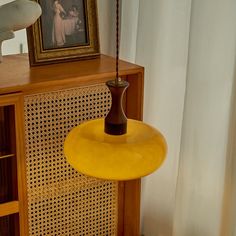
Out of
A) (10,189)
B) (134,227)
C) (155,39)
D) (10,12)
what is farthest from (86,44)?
(134,227)

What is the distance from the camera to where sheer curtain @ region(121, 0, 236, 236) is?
1.76m

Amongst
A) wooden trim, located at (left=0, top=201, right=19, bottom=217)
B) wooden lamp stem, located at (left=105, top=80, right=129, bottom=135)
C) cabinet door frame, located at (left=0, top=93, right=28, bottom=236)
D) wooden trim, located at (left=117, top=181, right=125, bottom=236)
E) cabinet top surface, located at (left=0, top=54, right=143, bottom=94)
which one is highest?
wooden lamp stem, located at (left=105, top=80, right=129, bottom=135)

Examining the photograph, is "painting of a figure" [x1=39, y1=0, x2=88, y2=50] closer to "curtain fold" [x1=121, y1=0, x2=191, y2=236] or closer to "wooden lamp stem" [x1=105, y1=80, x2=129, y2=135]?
"curtain fold" [x1=121, y1=0, x2=191, y2=236]

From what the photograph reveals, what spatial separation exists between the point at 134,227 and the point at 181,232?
0.18 metres

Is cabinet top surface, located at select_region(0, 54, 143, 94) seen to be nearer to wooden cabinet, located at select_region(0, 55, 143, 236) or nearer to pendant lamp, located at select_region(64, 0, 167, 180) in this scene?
wooden cabinet, located at select_region(0, 55, 143, 236)

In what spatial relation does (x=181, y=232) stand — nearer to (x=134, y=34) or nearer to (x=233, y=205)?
(x=233, y=205)

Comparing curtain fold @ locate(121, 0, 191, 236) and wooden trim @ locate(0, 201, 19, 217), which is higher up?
curtain fold @ locate(121, 0, 191, 236)

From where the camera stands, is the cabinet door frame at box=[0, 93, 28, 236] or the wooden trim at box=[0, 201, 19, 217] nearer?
the cabinet door frame at box=[0, 93, 28, 236]

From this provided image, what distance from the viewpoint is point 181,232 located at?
202 centimetres

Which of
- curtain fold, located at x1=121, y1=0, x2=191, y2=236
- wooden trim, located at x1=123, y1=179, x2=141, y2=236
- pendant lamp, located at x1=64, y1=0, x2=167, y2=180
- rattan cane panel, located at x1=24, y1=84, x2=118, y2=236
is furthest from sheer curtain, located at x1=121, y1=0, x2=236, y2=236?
pendant lamp, located at x1=64, y1=0, x2=167, y2=180

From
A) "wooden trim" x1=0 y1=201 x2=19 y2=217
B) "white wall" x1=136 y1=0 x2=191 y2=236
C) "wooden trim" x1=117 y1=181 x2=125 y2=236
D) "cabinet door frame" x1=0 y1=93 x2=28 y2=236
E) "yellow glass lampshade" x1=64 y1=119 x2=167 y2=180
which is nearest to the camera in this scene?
"yellow glass lampshade" x1=64 y1=119 x2=167 y2=180

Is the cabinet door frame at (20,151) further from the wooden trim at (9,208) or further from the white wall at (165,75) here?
the white wall at (165,75)

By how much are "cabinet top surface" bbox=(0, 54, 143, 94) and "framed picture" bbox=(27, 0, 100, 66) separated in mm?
32

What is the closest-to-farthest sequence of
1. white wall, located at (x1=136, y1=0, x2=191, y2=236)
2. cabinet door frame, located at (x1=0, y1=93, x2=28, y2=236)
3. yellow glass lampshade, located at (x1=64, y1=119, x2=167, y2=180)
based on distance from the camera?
yellow glass lampshade, located at (x1=64, y1=119, x2=167, y2=180), cabinet door frame, located at (x1=0, y1=93, x2=28, y2=236), white wall, located at (x1=136, y1=0, x2=191, y2=236)
